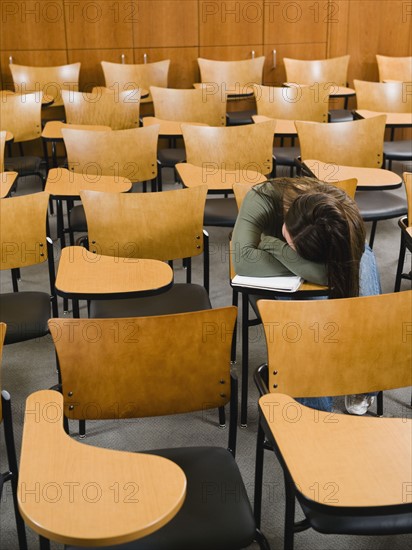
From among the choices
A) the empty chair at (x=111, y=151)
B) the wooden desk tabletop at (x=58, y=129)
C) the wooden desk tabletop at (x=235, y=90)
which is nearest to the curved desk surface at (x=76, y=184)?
the empty chair at (x=111, y=151)

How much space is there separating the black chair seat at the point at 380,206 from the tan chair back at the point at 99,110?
6.11ft

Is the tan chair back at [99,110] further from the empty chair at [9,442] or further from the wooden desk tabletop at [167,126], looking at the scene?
the empty chair at [9,442]

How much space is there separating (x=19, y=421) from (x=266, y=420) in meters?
1.56

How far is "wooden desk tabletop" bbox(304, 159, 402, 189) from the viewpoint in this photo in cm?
387

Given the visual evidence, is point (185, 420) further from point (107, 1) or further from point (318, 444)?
point (107, 1)

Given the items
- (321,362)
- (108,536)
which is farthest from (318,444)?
(108,536)

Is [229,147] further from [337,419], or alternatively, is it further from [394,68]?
[394,68]

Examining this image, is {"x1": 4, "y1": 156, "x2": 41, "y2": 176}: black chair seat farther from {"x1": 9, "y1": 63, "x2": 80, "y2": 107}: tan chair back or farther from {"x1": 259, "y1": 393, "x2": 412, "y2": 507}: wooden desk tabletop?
{"x1": 259, "y1": 393, "x2": 412, "y2": 507}: wooden desk tabletop

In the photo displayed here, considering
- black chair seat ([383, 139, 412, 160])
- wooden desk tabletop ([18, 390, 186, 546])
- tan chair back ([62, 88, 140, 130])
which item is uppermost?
tan chair back ([62, 88, 140, 130])

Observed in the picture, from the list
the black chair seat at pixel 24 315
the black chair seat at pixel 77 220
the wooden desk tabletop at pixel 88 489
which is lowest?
the black chair seat at pixel 24 315

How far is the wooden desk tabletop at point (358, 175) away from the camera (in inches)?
152

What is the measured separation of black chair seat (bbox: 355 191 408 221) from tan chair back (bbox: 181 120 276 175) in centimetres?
66

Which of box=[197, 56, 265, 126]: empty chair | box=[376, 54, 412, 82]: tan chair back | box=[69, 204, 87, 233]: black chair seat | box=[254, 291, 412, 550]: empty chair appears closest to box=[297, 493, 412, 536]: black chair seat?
box=[254, 291, 412, 550]: empty chair

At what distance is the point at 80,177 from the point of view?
156 inches
